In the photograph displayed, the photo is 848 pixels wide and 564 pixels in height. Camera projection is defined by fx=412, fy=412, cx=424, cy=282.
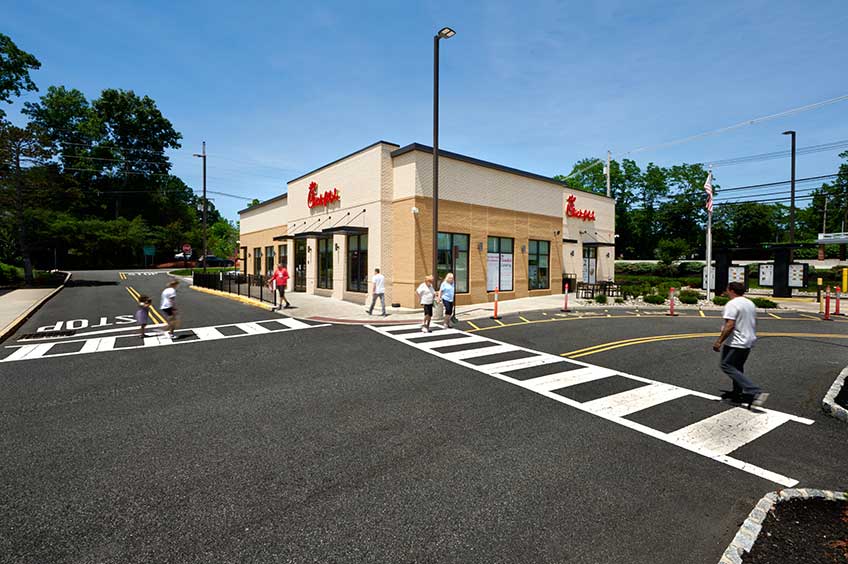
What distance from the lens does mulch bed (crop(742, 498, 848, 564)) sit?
123 inches

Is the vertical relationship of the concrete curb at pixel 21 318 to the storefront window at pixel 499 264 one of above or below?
below

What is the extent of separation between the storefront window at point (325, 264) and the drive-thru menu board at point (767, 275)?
27124 mm

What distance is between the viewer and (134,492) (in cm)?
399

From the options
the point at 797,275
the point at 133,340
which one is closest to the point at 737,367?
the point at 133,340

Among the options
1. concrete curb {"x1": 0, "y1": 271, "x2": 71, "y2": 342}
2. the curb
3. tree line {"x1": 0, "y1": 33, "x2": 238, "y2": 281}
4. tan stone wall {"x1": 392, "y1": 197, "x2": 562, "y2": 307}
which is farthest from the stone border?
tree line {"x1": 0, "y1": 33, "x2": 238, "y2": 281}

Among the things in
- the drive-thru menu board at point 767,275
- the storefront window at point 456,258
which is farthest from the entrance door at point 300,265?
the drive-thru menu board at point 767,275

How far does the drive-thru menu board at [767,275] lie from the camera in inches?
1021

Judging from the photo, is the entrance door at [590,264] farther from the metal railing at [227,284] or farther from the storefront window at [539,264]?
the metal railing at [227,284]

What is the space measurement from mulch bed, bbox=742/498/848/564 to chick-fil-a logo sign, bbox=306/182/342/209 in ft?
71.0

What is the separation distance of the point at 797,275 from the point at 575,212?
13842mm

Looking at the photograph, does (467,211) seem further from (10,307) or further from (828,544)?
(10,307)

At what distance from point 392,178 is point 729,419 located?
16627 millimetres

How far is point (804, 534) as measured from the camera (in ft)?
11.1

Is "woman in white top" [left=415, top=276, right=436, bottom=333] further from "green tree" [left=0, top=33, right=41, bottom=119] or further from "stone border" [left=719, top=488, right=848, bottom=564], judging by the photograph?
"green tree" [left=0, top=33, right=41, bottom=119]
